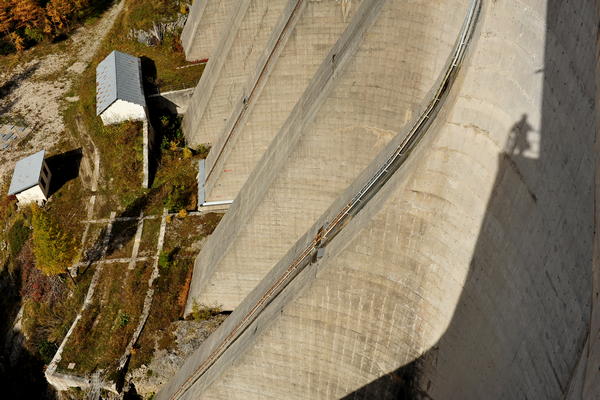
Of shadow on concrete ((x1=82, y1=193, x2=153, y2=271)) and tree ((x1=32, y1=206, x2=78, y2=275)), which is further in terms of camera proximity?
shadow on concrete ((x1=82, y1=193, x2=153, y2=271))

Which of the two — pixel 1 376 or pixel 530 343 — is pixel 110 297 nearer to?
pixel 1 376

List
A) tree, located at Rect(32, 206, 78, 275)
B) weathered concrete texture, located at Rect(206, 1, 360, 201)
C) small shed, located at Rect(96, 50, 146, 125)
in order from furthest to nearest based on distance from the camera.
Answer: small shed, located at Rect(96, 50, 146, 125) < tree, located at Rect(32, 206, 78, 275) < weathered concrete texture, located at Rect(206, 1, 360, 201)

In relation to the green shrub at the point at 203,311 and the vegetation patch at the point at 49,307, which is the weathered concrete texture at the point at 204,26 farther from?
the green shrub at the point at 203,311

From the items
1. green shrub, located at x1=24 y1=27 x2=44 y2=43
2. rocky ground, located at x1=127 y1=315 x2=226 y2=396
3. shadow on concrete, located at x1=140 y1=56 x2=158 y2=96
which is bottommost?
rocky ground, located at x1=127 y1=315 x2=226 y2=396

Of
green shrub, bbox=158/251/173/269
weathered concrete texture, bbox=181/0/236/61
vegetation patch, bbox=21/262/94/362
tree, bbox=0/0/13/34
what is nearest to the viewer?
vegetation patch, bbox=21/262/94/362

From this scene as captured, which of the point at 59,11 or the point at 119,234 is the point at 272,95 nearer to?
the point at 119,234

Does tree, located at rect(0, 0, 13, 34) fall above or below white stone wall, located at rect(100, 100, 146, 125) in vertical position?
above

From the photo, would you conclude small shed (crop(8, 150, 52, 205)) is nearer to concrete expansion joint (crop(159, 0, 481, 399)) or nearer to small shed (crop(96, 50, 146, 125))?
small shed (crop(96, 50, 146, 125))

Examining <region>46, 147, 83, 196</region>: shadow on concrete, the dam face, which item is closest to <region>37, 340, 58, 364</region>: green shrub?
the dam face
